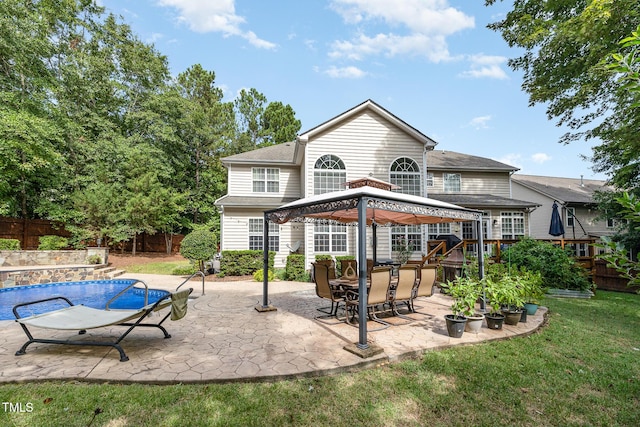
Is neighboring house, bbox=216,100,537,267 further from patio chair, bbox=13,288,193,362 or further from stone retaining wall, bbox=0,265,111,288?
patio chair, bbox=13,288,193,362

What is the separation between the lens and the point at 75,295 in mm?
10211

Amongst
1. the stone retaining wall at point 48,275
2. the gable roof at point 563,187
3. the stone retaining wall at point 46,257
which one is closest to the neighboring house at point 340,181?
the stone retaining wall at point 48,275

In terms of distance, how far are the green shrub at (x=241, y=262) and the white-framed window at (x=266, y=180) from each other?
406 cm

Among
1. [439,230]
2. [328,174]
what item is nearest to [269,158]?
[328,174]

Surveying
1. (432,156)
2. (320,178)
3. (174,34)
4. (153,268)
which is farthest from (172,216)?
(432,156)

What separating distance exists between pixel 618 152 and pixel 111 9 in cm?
3311

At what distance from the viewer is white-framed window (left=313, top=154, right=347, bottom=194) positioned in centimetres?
1354

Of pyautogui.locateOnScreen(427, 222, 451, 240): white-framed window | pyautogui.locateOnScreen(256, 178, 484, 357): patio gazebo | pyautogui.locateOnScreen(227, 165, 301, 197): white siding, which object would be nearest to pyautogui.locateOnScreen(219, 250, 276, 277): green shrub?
pyautogui.locateOnScreen(227, 165, 301, 197): white siding

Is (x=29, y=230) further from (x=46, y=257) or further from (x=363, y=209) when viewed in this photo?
(x=363, y=209)

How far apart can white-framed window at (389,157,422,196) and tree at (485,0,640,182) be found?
→ 5201mm

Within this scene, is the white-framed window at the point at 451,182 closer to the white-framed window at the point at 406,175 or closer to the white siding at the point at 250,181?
the white-framed window at the point at 406,175

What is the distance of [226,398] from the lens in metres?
3.32

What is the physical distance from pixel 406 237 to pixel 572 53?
365 inches

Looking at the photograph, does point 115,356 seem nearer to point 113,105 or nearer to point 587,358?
point 587,358
